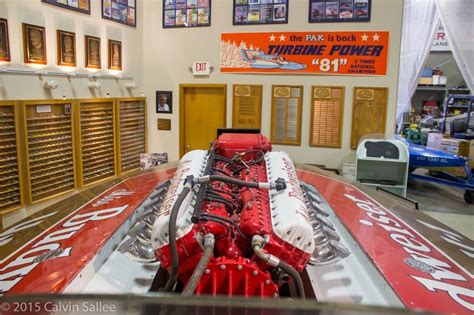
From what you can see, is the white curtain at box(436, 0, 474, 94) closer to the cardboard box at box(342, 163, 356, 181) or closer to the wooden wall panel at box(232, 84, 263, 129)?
the cardboard box at box(342, 163, 356, 181)

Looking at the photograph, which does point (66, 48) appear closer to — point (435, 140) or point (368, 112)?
point (368, 112)

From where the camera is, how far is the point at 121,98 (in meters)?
6.40

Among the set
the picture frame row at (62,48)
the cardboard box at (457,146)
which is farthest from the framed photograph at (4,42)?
the cardboard box at (457,146)

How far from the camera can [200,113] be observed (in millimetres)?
7086

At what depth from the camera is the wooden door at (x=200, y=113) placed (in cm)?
694

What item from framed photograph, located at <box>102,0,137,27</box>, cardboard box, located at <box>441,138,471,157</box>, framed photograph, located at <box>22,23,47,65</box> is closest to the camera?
framed photograph, located at <box>22,23,47,65</box>

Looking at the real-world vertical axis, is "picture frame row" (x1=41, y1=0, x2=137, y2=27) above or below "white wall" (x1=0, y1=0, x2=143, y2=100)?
above

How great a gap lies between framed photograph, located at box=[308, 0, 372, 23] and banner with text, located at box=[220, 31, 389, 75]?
226 millimetres

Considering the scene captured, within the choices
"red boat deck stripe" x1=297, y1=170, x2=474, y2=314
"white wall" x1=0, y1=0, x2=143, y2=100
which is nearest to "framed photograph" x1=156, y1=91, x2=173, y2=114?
"white wall" x1=0, y1=0, x2=143, y2=100

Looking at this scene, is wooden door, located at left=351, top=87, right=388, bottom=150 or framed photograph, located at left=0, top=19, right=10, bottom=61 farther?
wooden door, located at left=351, top=87, right=388, bottom=150

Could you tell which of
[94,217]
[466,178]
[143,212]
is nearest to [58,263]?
[94,217]

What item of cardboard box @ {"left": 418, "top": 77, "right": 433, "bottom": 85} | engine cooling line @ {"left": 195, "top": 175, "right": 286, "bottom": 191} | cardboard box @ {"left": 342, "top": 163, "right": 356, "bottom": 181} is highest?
cardboard box @ {"left": 418, "top": 77, "right": 433, "bottom": 85}

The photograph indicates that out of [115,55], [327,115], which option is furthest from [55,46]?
[327,115]

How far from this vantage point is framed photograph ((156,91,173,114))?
7.10 meters
